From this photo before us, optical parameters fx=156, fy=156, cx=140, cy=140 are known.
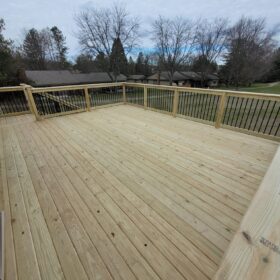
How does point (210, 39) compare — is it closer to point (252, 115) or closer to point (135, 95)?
point (135, 95)

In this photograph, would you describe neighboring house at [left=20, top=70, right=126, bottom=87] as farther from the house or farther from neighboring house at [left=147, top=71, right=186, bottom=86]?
the house

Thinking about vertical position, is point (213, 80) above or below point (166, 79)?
below

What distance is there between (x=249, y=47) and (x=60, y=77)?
880 inches

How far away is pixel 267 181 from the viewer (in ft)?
3.09

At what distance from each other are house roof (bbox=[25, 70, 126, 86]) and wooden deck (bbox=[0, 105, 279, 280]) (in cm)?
1829

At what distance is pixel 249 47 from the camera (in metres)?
17.0

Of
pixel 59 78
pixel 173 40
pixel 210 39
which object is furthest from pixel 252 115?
pixel 59 78

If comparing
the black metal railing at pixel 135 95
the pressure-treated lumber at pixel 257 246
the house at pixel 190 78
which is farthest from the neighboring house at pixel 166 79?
the pressure-treated lumber at pixel 257 246

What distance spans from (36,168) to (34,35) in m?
26.5

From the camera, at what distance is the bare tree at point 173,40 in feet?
55.7

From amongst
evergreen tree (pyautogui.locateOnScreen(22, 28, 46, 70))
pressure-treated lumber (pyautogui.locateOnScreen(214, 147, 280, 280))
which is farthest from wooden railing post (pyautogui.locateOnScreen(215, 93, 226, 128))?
evergreen tree (pyautogui.locateOnScreen(22, 28, 46, 70))

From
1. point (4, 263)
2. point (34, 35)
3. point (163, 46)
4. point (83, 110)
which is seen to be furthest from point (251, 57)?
point (34, 35)

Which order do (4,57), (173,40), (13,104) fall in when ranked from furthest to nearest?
1. (173,40)
2. (4,57)
3. (13,104)

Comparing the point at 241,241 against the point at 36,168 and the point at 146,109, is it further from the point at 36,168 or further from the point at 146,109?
the point at 146,109
